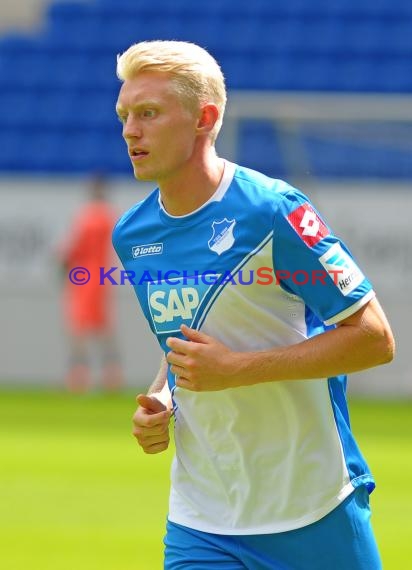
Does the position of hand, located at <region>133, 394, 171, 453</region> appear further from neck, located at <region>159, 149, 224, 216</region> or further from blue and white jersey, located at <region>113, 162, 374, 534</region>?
neck, located at <region>159, 149, 224, 216</region>

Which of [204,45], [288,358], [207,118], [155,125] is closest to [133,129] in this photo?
[155,125]

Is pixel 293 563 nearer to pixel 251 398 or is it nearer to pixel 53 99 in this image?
pixel 251 398

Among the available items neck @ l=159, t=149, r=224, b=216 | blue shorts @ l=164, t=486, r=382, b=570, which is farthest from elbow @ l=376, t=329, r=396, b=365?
neck @ l=159, t=149, r=224, b=216

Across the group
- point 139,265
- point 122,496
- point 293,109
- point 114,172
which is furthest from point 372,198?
point 139,265

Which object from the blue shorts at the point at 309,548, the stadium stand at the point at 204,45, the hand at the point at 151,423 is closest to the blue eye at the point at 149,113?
the hand at the point at 151,423

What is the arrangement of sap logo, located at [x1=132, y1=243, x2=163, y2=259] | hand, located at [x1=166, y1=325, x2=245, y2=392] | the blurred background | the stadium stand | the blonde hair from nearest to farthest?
hand, located at [x1=166, y1=325, x2=245, y2=392] → the blonde hair → sap logo, located at [x1=132, y1=243, x2=163, y2=259] → the blurred background → the stadium stand

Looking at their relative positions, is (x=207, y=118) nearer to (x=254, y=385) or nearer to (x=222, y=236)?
(x=222, y=236)

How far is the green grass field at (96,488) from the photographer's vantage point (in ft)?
24.2

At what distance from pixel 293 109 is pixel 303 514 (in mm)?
12482

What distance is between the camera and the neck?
153 inches

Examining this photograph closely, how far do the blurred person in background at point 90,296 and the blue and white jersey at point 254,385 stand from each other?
12378 millimetres

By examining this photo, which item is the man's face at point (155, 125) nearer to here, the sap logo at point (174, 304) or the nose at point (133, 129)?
the nose at point (133, 129)

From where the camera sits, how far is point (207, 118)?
387cm

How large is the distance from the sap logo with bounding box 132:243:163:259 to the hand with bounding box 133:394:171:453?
16.1 inches
